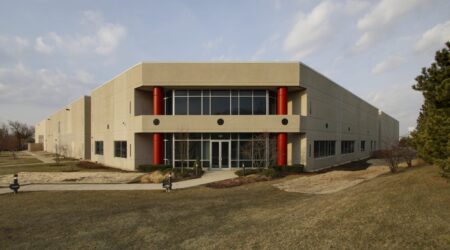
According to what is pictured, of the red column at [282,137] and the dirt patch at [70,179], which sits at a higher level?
the red column at [282,137]

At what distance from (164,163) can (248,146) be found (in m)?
7.80

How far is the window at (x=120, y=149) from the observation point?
31.0 meters

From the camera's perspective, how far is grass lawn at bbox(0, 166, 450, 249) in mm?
7219

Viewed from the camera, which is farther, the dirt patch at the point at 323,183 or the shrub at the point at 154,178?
the shrub at the point at 154,178

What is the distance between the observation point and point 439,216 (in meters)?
7.75

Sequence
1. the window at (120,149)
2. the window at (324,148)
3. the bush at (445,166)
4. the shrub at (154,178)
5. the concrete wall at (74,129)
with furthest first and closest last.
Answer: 1. the concrete wall at (74,129)
2. the window at (120,149)
3. the window at (324,148)
4. the shrub at (154,178)
5. the bush at (445,166)

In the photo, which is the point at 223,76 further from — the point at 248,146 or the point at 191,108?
the point at 248,146

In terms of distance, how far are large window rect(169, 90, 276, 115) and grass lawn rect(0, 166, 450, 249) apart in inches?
567

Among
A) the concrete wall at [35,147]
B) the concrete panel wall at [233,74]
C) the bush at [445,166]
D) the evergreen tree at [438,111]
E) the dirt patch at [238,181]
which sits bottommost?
the concrete wall at [35,147]

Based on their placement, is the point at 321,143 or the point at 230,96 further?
the point at 321,143

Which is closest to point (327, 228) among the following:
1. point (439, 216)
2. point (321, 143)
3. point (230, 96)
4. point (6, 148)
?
point (439, 216)

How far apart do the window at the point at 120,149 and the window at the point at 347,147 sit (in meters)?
26.2

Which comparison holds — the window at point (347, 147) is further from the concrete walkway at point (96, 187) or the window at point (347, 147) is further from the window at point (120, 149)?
the window at point (120, 149)

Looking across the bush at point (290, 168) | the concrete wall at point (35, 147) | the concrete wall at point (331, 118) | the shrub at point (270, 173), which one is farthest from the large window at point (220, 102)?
the concrete wall at point (35, 147)
